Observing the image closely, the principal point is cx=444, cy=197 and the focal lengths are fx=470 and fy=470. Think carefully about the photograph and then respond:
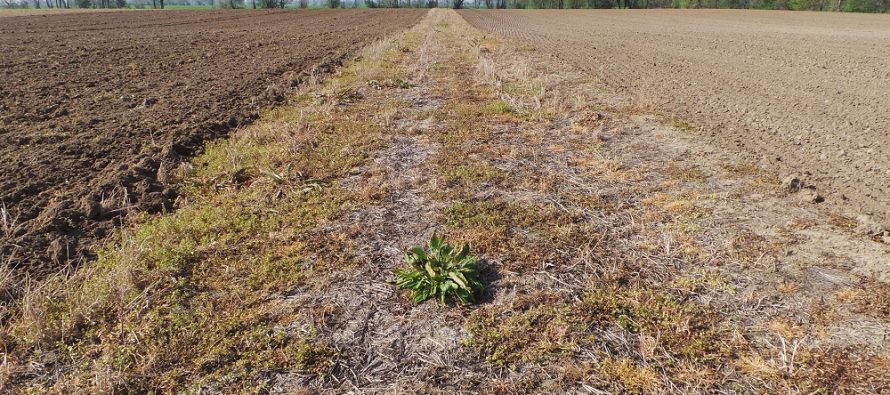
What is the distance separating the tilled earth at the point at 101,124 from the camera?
178 inches

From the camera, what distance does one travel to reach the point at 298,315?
11.1 feet

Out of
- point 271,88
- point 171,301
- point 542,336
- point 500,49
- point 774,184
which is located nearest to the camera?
point 542,336

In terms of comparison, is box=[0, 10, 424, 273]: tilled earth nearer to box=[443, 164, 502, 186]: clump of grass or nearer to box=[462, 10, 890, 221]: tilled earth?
box=[443, 164, 502, 186]: clump of grass

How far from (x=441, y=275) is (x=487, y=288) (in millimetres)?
400

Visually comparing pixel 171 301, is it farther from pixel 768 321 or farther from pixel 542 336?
pixel 768 321

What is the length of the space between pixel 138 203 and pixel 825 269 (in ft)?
21.2

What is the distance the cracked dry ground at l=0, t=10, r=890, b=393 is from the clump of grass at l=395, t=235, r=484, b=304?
0.11 meters

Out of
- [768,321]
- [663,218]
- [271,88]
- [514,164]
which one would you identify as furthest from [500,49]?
[768,321]

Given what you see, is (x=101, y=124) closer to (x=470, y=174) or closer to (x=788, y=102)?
(x=470, y=174)

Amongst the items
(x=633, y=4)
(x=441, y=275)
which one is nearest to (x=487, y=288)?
(x=441, y=275)

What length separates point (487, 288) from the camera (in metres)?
3.72

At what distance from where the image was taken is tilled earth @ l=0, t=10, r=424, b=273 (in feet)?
14.8

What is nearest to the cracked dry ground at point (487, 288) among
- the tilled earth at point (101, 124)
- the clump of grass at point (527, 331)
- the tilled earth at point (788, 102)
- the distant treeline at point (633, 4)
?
the clump of grass at point (527, 331)

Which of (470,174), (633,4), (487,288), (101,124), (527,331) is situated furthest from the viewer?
(633,4)
